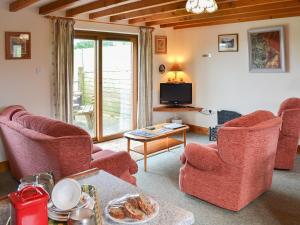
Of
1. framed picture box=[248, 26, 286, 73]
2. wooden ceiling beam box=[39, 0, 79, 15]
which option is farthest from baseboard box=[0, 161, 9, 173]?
framed picture box=[248, 26, 286, 73]

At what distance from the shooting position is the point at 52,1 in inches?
175

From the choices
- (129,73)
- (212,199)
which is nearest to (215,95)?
(129,73)

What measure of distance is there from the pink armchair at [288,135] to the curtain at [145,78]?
2.81 m

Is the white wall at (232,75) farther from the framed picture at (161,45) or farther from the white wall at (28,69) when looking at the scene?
the white wall at (28,69)

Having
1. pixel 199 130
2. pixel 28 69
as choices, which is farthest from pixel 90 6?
pixel 199 130

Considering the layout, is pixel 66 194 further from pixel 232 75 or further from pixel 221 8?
pixel 232 75

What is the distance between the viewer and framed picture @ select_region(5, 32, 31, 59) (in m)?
4.53

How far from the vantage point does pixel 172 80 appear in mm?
7117

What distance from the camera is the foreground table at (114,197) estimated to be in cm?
122

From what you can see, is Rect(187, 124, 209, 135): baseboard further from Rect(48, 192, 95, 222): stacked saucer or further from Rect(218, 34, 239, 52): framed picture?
Rect(48, 192, 95, 222): stacked saucer

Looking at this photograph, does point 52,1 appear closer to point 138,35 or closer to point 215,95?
point 138,35

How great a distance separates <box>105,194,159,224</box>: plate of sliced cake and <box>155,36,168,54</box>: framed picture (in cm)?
562

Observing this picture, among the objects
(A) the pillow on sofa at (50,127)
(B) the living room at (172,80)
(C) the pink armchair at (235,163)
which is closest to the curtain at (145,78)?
(B) the living room at (172,80)

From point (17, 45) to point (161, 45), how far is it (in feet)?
10.3
